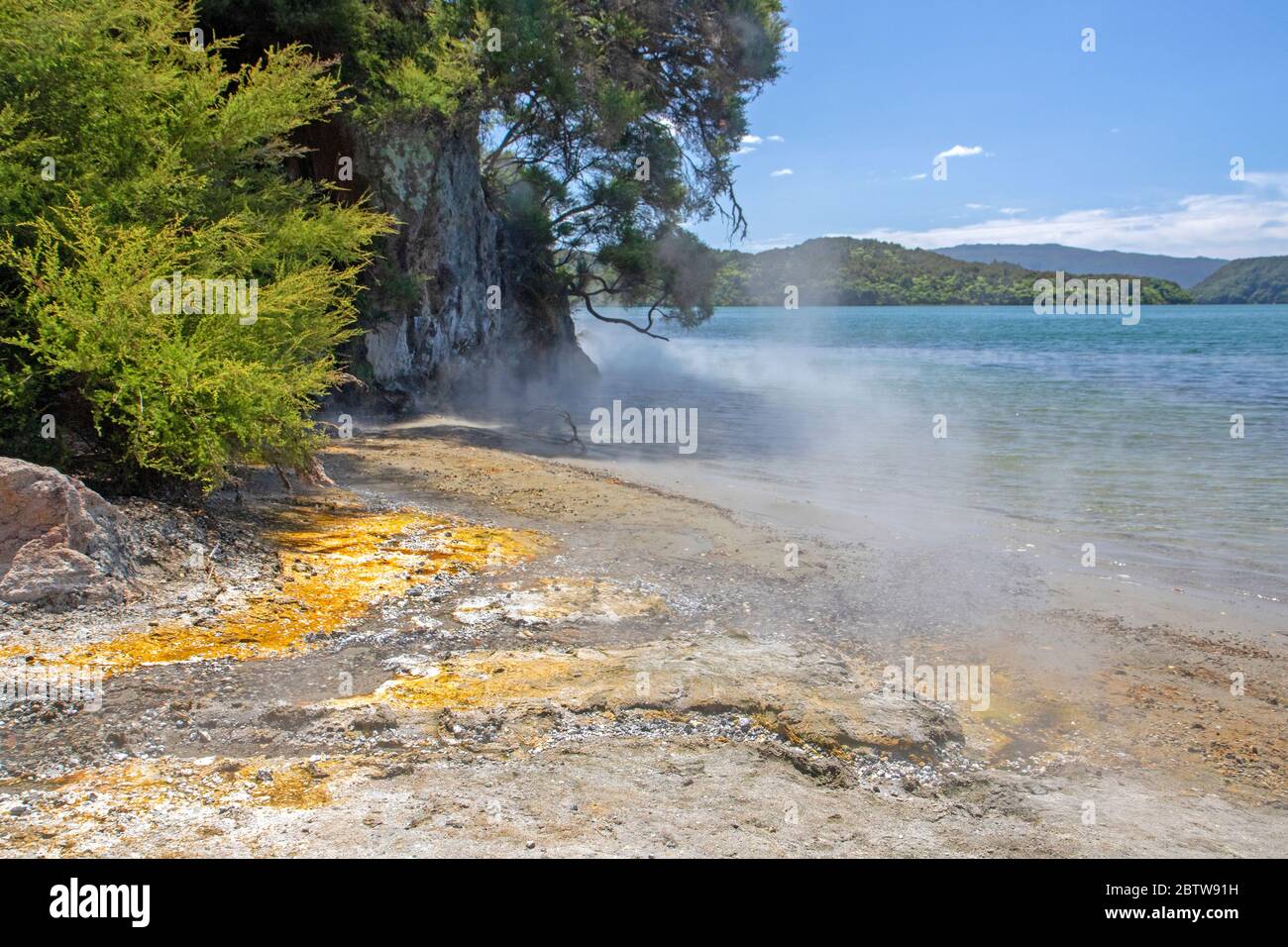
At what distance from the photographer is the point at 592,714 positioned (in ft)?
15.9

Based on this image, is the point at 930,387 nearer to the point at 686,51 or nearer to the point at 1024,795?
the point at 686,51

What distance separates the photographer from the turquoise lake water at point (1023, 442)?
1130 cm

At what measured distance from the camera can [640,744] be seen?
4.62 meters

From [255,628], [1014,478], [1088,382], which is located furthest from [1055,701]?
[1088,382]

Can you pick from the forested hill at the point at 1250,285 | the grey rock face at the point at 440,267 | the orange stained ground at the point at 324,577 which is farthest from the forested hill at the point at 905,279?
the orange stained ground at the point at 324,577

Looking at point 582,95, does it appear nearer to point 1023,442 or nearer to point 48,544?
point 1023,442

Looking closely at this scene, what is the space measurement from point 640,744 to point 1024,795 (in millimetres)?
1813

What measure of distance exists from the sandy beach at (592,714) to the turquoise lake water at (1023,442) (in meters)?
3.48

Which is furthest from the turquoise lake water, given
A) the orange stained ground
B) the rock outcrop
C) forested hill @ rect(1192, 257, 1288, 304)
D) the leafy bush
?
forested hill @ rect(1192, 257, 1288, 304)

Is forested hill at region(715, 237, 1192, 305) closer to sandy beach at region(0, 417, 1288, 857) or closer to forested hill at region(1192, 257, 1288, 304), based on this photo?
forested hill at region(1192, 257, 1288, 304)

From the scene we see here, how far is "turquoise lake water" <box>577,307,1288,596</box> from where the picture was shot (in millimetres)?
11297

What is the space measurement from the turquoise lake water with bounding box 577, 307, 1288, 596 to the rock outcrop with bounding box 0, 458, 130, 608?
8.73 metres

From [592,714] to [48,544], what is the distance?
3.27 m

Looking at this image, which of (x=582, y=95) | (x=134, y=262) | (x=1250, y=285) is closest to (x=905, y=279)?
(x=1250, y=285)
